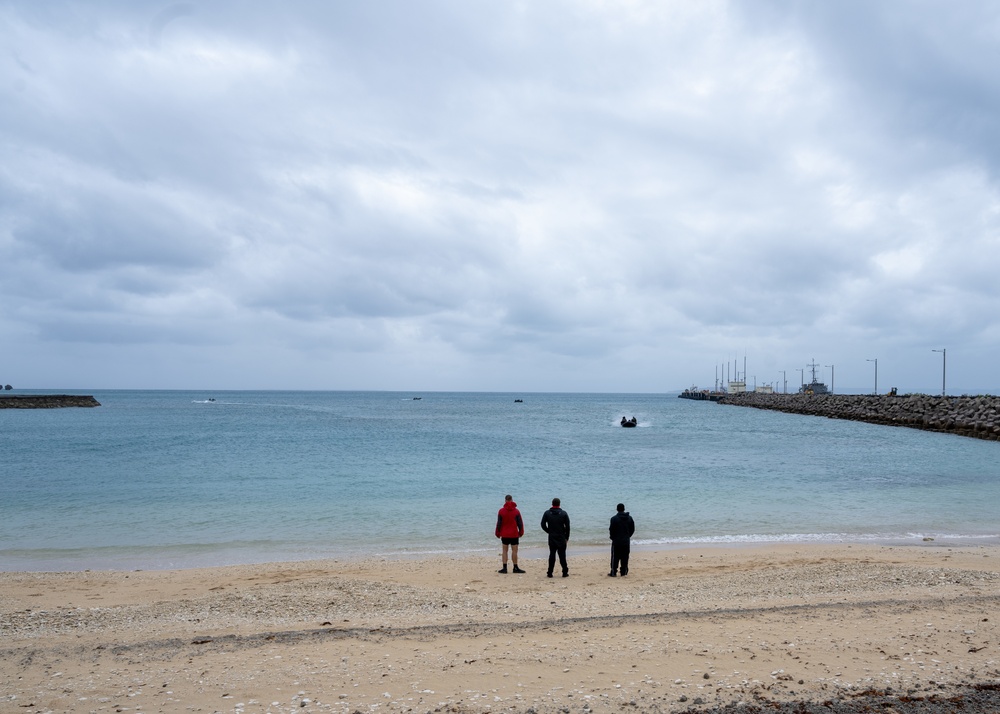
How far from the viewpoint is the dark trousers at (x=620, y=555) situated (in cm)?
1288

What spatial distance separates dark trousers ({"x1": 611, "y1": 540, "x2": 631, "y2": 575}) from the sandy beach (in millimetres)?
325

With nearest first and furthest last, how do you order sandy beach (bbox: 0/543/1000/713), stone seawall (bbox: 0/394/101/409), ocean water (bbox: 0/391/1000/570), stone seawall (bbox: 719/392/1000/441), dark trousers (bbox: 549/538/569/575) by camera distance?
1. sandy beach (bbox: 0/543/1000/713)
2. dark trousers (bbox: 549/538/569/575)
3. ocean water (bbox: 0/391/1000/570)
4. stone seawall (bbox: 719/392/1000/441)
5. stone seawall (bbox: 0/394/101/409)

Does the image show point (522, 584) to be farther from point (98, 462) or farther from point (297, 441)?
point (297, 441)

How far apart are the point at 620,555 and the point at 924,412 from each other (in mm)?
64868

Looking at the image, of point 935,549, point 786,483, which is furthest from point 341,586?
point 786,483

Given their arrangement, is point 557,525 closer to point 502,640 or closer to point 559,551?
point 559,551

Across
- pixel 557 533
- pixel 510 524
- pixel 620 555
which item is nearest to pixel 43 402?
pixel 510 524

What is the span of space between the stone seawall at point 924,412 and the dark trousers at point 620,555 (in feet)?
160

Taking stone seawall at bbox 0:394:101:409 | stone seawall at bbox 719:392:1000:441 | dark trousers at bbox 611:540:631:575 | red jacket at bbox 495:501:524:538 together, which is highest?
stone seawall at bbox 719:392:1000:441

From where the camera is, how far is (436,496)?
78.6 ft

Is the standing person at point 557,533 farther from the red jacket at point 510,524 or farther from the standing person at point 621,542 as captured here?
the standing person at point 621,542

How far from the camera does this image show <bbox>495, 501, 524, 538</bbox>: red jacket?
1318cm

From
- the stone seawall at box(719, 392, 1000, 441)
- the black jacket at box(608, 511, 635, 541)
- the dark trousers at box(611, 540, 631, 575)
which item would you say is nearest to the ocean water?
the dark trousers at box(611, 540, 631, 575)

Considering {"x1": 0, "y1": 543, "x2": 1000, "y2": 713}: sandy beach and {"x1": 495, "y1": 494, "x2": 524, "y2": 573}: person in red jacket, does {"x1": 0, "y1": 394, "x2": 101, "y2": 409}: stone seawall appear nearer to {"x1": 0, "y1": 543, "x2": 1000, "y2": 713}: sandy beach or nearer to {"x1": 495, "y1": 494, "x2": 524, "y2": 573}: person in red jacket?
{"x1": 0, "y1": 543, "x2": 1000, "y2": 713}: sandy beach
